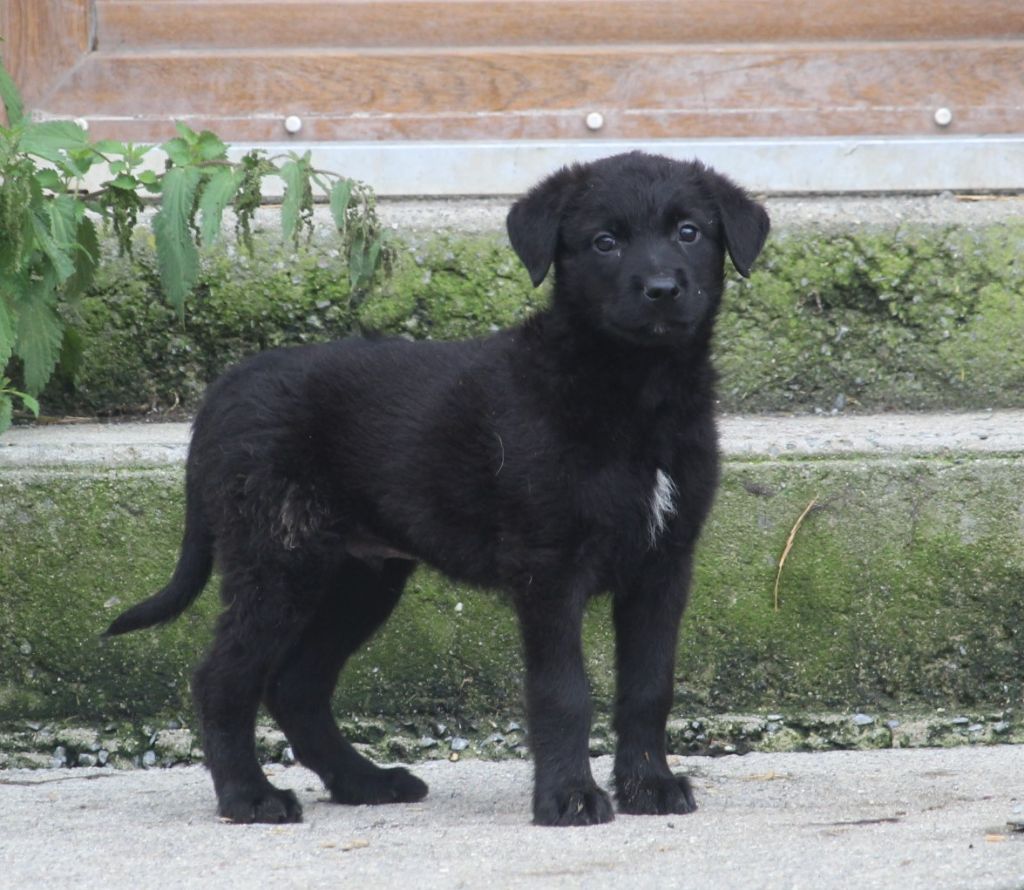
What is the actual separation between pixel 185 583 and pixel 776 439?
5.42 feet

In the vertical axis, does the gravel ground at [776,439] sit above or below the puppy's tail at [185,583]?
above

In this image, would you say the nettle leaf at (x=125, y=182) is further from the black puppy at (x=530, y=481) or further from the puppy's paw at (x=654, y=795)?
the puppy's paw at (x=654, y=795)

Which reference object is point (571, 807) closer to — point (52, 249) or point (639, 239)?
point (639, 239)

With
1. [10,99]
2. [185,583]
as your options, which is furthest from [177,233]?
[185,583]

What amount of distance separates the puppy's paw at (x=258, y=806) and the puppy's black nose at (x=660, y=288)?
1.36 meters

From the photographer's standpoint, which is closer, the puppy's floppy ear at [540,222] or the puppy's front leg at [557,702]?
the puppy's front leg at [557,702]

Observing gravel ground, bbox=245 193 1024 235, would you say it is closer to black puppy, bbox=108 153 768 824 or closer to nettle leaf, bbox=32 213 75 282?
nettle leaf, bbox=32 213 75 282

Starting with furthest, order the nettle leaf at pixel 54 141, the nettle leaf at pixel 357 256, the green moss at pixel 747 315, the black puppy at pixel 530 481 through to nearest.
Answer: the green moss at pixel 747 315, the nettle leaf at pixel 357 256, the nettle leaf at pixel 54 141, the black puppy at pixel 530 481

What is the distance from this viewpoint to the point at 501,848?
10.4ft

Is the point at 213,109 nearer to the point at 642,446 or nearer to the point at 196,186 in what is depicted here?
the point at 196,186

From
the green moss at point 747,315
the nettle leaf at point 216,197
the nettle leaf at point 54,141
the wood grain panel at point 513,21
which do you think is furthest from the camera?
the wood grain panel at point 513,21

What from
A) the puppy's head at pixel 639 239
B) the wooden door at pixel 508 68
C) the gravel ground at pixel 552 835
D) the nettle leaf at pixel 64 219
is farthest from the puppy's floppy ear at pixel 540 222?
the wooden door at pixel 508 68

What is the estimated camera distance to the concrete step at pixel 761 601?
436 cm

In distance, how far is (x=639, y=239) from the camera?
3.59 meters
